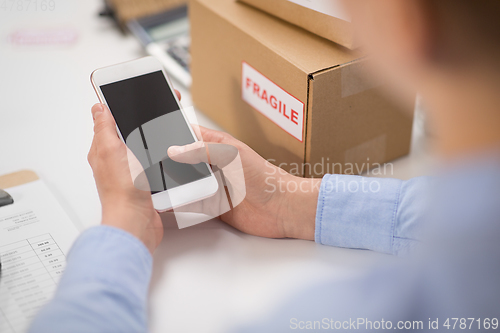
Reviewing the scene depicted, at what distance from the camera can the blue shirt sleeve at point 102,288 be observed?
0.33m

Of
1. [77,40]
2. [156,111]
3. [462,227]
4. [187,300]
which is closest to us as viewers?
[462,227]

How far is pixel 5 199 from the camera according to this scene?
53cm

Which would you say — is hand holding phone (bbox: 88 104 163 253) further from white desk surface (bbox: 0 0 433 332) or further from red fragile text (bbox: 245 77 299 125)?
red fragile text (bbox: 245 77 299 125)

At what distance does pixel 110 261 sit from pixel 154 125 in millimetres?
200

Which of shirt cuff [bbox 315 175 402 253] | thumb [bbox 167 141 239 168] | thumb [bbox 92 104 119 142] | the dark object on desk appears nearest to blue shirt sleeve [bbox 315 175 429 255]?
shirt cuff [bbox 315 175 402 253]

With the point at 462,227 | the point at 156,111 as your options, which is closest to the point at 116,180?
the point at 156,111

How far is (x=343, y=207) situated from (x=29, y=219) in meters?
0.37

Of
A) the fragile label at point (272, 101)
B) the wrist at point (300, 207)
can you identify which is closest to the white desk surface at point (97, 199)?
the wrist at point (300, 207)

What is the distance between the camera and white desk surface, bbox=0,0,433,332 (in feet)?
1.44

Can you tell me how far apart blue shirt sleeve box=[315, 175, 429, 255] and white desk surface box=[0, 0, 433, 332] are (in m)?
0.02

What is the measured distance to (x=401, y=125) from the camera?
0.63 metres

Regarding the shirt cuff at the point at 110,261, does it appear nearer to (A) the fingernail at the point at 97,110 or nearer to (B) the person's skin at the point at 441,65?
(A) the fingernail at the point at 97,110

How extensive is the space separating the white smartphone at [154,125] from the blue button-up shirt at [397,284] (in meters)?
0.09

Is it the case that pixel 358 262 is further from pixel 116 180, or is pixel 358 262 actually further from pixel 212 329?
pixel 116 180
